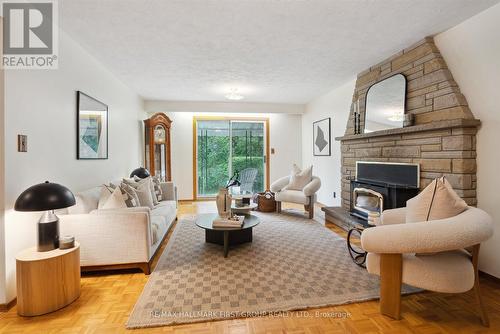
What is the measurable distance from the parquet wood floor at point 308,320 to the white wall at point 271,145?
4.31 metres

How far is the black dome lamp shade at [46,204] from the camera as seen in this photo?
176cm

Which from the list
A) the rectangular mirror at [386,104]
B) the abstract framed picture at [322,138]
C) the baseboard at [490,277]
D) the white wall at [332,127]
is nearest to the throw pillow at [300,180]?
the white wall at [332,127]

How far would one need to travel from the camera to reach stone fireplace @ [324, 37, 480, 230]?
242cm

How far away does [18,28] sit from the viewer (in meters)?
2.01

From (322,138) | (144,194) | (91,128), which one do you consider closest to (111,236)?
(144,194)

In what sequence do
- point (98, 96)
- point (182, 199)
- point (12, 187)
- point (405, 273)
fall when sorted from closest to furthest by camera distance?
point (405, 273), point (12, 187), point (98, 96), point (182, 199)

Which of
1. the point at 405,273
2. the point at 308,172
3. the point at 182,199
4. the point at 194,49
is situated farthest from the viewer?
the point at 182,199

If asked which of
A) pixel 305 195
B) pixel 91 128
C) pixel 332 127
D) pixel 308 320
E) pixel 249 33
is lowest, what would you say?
pixel 308 320

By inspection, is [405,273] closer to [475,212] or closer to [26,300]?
[475,212]

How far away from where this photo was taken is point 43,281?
180cm

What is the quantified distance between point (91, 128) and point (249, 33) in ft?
7.45

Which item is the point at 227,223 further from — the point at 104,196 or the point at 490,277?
the point at 490,277

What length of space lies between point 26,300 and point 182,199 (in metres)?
4.52

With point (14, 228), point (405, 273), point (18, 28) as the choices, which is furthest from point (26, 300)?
point (405, 273)
